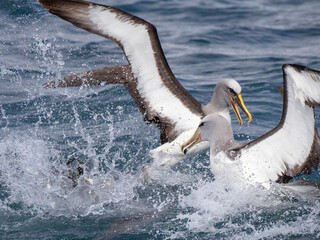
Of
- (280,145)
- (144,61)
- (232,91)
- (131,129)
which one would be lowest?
(131,129)

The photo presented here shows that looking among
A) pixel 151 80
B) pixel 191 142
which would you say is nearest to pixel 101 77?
pixel 151 80

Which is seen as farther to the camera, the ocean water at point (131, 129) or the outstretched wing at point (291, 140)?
the ocean water at point (131, 129)

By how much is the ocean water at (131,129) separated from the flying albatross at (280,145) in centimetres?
22

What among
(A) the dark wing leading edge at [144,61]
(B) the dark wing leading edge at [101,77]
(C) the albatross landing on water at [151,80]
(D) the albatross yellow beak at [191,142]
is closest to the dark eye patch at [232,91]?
(C) the albatross landing on water at [151,80]

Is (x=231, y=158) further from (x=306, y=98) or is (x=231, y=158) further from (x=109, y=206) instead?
(x=109, y=206)

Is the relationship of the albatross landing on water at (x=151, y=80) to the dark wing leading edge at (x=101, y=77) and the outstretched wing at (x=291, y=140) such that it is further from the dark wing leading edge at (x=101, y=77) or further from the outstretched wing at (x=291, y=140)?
the outstretched wing at (x=291, y=140)

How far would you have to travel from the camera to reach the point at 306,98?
5.68 m

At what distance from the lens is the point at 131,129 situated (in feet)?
28.8

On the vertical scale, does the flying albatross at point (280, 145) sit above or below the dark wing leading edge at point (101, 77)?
below

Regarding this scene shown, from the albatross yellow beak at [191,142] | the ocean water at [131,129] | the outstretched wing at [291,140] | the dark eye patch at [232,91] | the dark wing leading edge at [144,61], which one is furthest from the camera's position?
the dark eye patch at [232,91]

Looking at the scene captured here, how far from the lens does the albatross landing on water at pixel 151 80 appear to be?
691 cm

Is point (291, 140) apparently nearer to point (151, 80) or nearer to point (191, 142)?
point (191, 142)

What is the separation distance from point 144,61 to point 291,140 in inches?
86.5

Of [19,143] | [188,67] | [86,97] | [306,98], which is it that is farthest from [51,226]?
[188,67]
